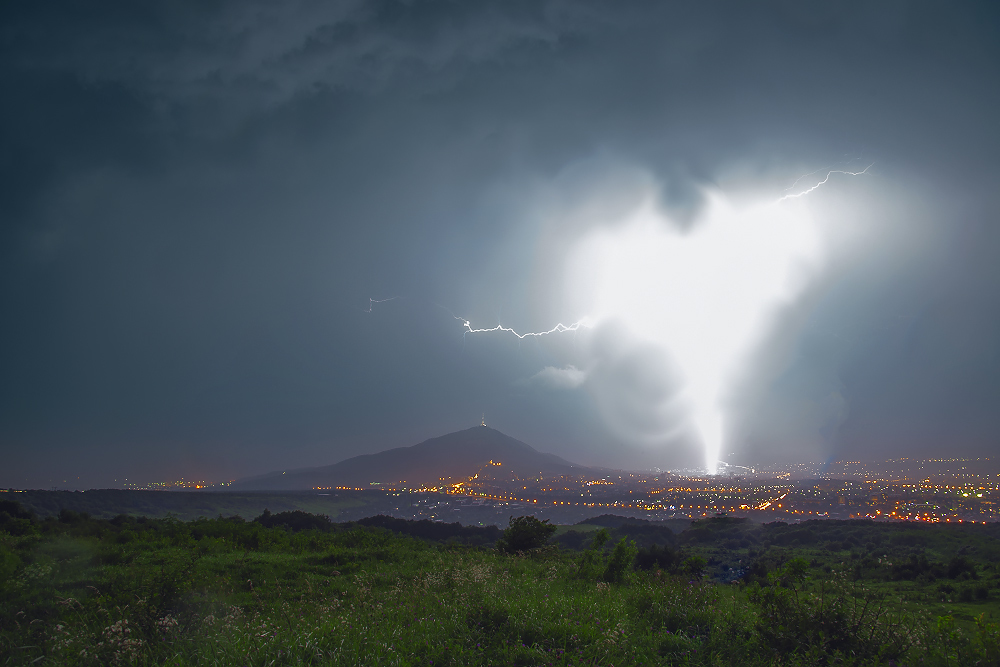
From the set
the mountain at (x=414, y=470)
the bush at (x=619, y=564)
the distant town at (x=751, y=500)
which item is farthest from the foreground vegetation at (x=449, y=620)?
the mountain at (x=414, y=470)

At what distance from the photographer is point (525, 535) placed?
2200 centimetres

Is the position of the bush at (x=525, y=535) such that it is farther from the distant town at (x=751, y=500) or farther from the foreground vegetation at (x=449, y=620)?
the distant town at (x=751, y=500)

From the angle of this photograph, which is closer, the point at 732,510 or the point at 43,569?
the point at 43,569

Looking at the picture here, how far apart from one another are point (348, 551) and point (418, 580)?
9.43 m

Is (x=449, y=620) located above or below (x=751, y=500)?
above

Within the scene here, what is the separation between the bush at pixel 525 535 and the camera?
71.2 ft

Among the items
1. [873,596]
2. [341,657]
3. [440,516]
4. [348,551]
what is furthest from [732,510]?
[341,657]

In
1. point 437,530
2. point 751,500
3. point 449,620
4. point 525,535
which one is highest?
point 449,620

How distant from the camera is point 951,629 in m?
5.63

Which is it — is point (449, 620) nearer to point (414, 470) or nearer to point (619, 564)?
point (619, 564)

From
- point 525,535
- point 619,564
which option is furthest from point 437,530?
point 619,564

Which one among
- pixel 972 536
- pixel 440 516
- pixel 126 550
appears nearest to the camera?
pixel 126 550

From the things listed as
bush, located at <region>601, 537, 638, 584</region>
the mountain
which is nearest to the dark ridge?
bush, located at <region>601, 537, 638, 584</region>

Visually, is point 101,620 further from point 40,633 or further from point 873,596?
point 873,596
